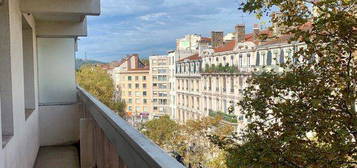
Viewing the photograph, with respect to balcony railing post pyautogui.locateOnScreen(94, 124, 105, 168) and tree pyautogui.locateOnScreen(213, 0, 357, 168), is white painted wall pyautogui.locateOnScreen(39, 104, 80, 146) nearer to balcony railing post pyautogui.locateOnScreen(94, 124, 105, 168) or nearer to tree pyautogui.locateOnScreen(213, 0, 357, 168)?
tree pyautogui.locateOnScreen(213, 0, 357, 168)

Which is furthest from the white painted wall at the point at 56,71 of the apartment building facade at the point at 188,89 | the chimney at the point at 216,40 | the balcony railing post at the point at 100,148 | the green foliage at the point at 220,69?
the chimney at the point at 216,40

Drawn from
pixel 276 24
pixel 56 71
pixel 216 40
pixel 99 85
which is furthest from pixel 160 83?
pixel 56 71

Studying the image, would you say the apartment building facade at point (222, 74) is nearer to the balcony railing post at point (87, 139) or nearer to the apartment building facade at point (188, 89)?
the apartment building facade at point (188, 89)

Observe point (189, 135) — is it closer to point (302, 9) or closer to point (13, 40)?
point (302, 9)

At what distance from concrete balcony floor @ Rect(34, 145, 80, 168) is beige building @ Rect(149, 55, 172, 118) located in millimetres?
44849

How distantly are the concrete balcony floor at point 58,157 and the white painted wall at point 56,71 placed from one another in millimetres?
1205

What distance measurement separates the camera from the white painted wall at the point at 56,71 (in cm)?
713

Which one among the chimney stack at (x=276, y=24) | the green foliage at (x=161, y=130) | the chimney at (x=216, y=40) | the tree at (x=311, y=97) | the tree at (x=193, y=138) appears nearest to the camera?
the tree at (x=311, y=97)

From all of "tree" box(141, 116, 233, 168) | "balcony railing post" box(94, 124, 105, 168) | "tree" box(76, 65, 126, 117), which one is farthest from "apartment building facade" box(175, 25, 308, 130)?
"balcony railing post" box(94, 124, 105, 168)

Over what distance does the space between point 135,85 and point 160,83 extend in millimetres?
8257

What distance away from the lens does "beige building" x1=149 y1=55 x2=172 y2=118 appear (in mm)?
53781

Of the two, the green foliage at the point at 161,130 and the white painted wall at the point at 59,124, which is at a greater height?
the white painted wall at the point at 59,124

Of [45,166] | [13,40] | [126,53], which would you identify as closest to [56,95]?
[45,166]

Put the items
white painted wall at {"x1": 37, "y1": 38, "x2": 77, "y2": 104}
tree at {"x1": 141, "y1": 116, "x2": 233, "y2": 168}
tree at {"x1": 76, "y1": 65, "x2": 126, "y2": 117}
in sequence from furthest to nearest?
1. tree at {"x1": 76, "y1": 65, "x2": 126, "y2": 117}
2. tree at {"x1": 141, "y1": 116, "x2": 233, "y2": 168}
3. white painted wall at {"x1": 37, "y1": 38, "x2": 77, "y2": 104}
